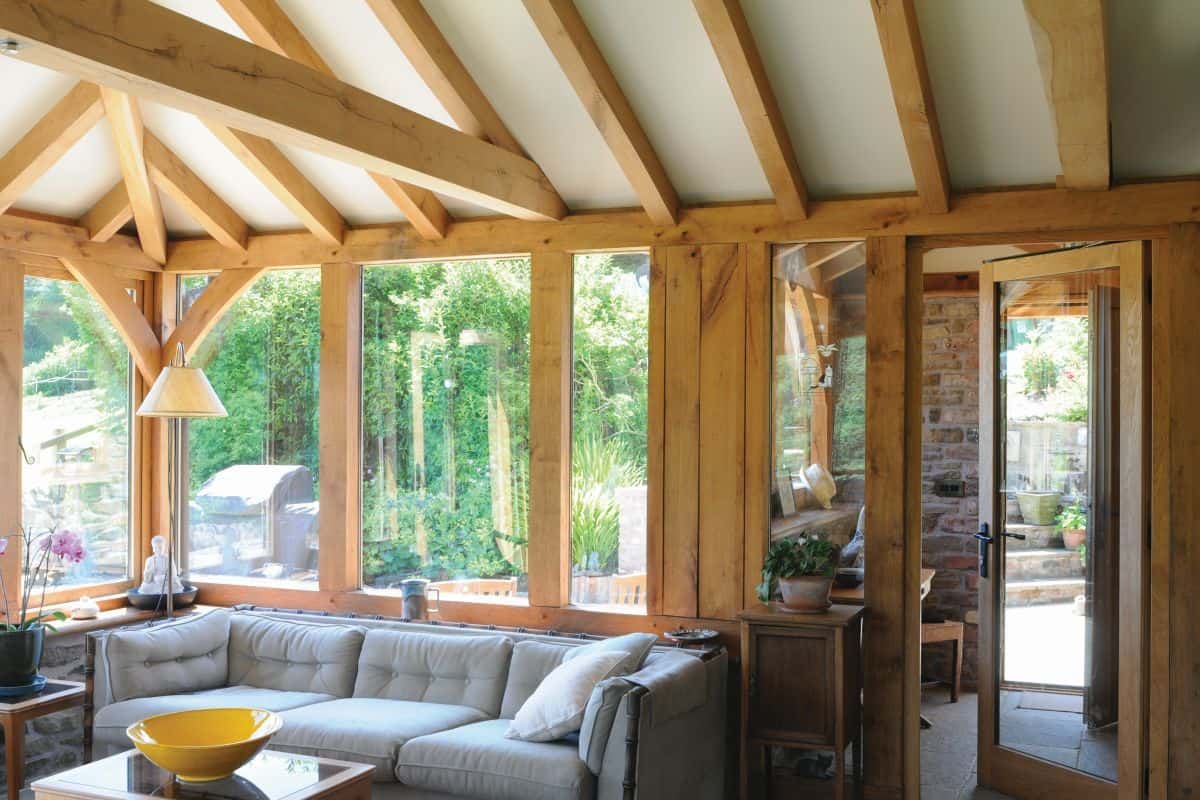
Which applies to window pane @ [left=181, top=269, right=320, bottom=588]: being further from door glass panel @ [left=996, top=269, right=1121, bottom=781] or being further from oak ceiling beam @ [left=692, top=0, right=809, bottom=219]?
door glass panel @ [left=996, top=269, right=1121, bottom=781]

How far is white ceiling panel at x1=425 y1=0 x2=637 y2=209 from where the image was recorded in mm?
4523

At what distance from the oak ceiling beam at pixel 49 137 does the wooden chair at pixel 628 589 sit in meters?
3.16

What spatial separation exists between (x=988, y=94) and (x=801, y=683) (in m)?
2.40

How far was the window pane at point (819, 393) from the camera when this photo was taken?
496 cm

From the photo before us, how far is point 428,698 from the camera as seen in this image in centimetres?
500

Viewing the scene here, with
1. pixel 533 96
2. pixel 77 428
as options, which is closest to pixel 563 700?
pixel 533 96

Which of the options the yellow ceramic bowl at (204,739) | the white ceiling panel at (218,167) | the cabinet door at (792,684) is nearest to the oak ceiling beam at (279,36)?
the white ceiling panel at (218,167)

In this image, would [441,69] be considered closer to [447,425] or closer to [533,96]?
[533,96]

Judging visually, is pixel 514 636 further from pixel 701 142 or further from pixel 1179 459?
pixel 1179 459

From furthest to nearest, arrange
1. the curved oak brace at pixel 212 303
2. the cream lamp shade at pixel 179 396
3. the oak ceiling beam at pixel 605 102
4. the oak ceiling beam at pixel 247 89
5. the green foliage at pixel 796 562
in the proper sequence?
the curved oak brace at pixel 212 303, the cream lamp shade at pixel 179 396, the green foliage at pixel 796 562, the oak ceiling beam at pixel 605 102, the oak ceiling beam at pixel 247 89

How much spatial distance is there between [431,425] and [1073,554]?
3055mm

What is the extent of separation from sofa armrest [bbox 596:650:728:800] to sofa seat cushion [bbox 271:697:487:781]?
2.75 ft

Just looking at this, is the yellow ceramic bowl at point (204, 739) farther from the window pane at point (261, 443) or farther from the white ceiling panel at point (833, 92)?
the white ceiling panel at point (833, 92)

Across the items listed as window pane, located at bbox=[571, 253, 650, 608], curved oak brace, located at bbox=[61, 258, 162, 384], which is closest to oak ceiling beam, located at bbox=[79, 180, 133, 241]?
curved oak brace, located at bbox=[61, 258, 162, 384]
